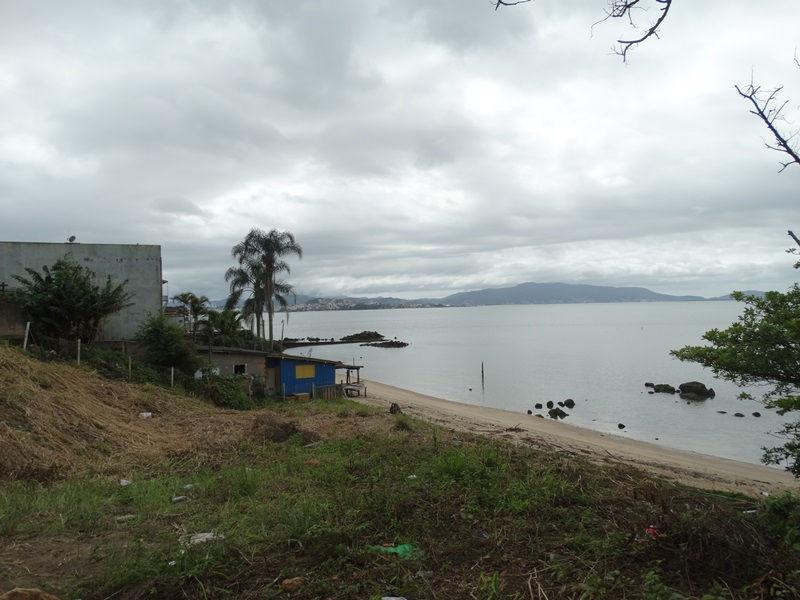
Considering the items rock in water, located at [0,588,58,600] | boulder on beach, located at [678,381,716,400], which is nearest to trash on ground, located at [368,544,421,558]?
rock in water, located at [0,588,58,600]

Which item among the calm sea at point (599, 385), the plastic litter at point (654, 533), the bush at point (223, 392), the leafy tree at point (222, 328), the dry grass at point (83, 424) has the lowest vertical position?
the calm sea at point (599, 385)

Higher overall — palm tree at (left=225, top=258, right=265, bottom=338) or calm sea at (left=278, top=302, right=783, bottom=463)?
palm tree at (left=225, top=258, right=265, bottom=338)

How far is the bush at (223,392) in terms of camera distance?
76.5 feet

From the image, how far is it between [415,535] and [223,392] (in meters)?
19.7

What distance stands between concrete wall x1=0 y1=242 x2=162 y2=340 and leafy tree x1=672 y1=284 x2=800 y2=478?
87.0 feet

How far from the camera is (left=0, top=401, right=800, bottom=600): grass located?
4453 millimetres

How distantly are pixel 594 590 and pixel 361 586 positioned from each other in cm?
192

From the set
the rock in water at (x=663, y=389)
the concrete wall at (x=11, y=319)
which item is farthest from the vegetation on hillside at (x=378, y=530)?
the rock in water at (x=663, y=389)

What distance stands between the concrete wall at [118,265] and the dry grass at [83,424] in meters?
10.2

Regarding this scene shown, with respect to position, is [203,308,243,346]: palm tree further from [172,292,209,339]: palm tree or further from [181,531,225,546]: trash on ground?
[181,531,225,546]: trash on ground

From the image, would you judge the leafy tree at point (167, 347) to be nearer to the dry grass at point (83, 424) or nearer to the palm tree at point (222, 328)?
the dry grass at point (83, 424)

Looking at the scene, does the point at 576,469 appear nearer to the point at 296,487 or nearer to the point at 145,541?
the point at 296,487

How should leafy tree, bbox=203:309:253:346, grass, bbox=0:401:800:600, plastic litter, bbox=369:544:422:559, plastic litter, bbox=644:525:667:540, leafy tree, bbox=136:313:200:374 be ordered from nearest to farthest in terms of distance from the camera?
grass, bbox=0:401:800:600, plastic litter, bbox=644:525:667:540, plastic litter, bbox=369:544:422:559, leafy tree, bbox=136:313:200:374, leafy tree, bbox=203:309:253:346

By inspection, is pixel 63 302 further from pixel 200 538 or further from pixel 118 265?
pixel 200 538
